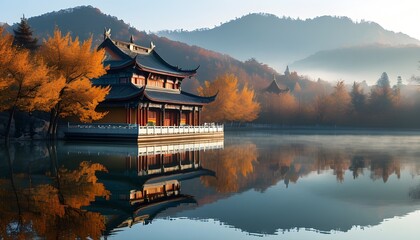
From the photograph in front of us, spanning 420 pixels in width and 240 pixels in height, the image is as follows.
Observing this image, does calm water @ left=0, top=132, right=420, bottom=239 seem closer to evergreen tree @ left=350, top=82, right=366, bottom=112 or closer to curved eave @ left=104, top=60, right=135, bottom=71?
curved eave @ left=104, top=60, right=135, bottom=71

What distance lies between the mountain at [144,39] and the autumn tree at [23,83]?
11299cm

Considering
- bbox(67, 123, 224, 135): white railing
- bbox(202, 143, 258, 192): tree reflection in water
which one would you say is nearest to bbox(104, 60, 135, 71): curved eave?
bbox(67, 123, 224, 135): white railing

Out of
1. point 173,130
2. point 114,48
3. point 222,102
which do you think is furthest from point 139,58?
point 222,102

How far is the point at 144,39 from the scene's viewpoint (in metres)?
165

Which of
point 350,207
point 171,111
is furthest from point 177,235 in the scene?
point 171,111

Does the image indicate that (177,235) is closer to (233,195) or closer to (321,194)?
(233,195)

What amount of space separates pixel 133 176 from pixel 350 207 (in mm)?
8075

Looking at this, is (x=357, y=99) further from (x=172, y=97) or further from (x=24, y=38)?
(x=24, y=38)

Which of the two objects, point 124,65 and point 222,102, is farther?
point 222,102

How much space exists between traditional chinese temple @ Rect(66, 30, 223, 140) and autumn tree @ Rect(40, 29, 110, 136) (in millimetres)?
2373

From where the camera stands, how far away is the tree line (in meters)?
28.3

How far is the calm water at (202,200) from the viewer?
28.6ft

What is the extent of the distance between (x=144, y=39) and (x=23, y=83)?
5525 inches

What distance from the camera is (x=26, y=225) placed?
27.4 ft
